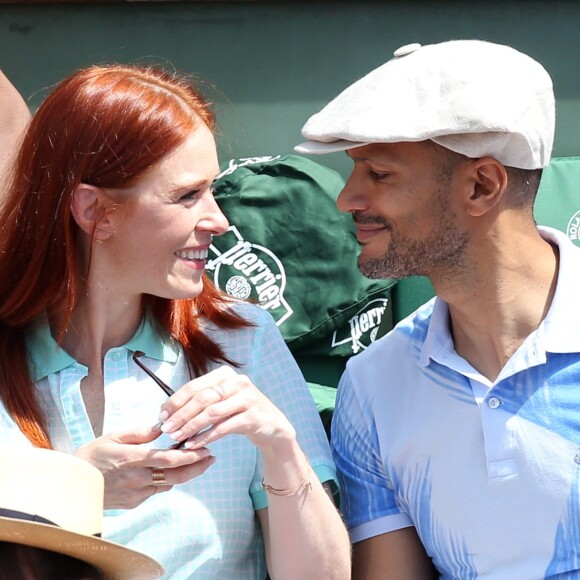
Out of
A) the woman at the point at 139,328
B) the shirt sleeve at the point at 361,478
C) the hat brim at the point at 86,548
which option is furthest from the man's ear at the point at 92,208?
the hat brim at the point at 86,548

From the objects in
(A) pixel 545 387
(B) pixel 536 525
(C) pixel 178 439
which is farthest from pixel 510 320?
(C) pixel 178 439

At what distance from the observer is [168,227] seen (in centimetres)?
199

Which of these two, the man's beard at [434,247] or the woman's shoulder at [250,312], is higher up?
the man's beard at [434,247]

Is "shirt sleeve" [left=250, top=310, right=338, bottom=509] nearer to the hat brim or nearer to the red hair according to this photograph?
the red hair

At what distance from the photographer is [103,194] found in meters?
2.00

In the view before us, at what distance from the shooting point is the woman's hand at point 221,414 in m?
1.68

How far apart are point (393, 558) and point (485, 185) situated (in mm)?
685

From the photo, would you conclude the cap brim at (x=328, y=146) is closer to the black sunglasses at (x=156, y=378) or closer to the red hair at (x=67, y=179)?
the red hair at (x=67, y=179)

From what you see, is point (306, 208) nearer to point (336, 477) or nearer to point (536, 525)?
point (336, 477)

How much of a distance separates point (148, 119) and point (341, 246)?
0.85 meters

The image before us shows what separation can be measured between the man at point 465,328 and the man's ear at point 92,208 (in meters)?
0.37

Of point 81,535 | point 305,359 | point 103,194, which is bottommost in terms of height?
point 305,359

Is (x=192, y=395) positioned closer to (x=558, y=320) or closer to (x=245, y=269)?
(x=558, y=320)

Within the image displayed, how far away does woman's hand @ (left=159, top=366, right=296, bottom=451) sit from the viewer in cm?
168
